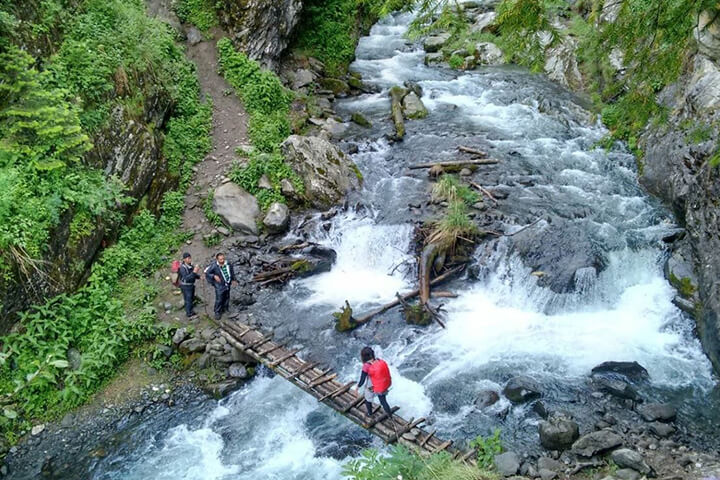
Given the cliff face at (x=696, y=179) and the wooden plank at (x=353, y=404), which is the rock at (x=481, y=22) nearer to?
the cliff face at (x=696, y=179)

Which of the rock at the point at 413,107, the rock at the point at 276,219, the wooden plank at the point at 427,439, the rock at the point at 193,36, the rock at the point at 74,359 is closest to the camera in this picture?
the wooden plank at the point at 427,439

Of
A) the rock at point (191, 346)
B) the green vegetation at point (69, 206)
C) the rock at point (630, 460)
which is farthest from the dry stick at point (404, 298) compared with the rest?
the rock at point (630, 460)

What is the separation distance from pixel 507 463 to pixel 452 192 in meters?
8.45

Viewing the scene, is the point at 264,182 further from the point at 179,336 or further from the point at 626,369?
the point at 626,369

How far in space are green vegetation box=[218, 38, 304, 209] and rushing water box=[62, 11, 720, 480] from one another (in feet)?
7.52

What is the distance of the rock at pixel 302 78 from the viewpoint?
21.9 m

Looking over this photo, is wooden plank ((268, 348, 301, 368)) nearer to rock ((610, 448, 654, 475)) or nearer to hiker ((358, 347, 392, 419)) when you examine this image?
hiker ((358, 347, 392, 419))

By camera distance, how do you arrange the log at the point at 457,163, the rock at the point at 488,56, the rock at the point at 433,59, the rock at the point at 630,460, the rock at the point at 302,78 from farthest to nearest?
the rock at the point at 433,59
the rock at the point at 488,56
the rock at the point at 302,78
the log at the point at 457,163
the rock at the point at 630,460

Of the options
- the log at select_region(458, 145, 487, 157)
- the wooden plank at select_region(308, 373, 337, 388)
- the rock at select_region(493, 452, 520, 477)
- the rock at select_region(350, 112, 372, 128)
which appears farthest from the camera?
the rock at select_region(350, 112, 372, 128)

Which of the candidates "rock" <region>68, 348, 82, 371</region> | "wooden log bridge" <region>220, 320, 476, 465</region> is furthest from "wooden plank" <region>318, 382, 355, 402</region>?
"rock" <region>68, 348, 82, 371</region>

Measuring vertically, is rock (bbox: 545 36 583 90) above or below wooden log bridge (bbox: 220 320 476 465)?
above

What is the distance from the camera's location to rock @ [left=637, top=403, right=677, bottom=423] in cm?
1003

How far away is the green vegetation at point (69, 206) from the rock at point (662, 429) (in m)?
10.2

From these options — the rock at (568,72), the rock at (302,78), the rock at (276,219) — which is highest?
the rock at (568,72)
